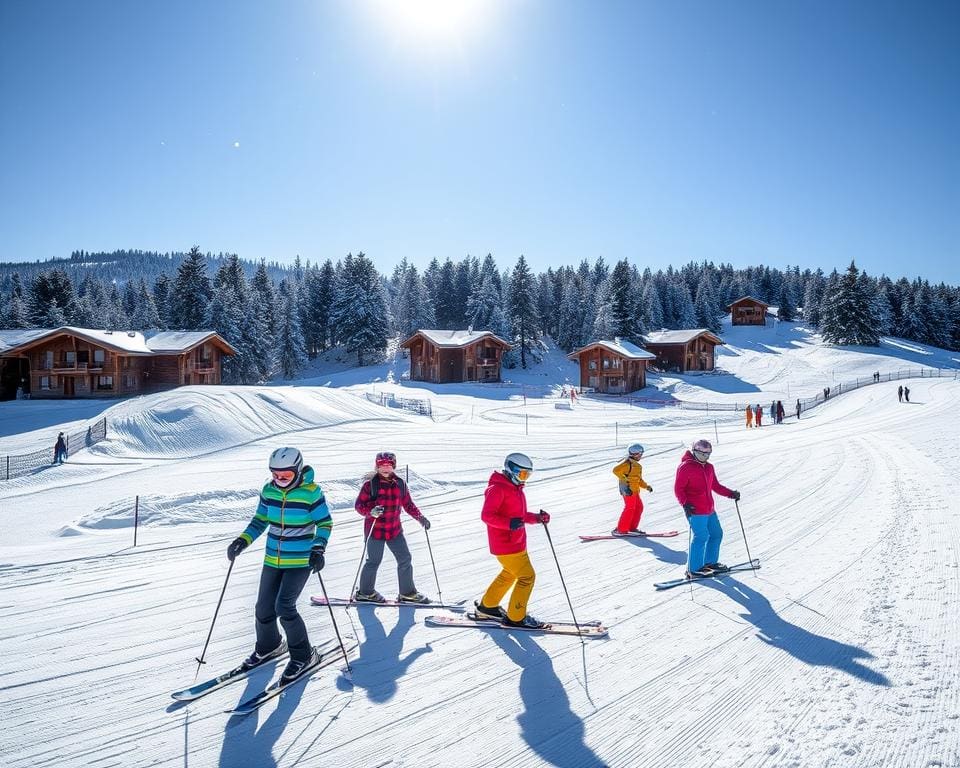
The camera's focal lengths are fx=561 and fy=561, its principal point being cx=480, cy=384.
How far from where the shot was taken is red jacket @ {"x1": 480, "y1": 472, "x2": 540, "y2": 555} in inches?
224

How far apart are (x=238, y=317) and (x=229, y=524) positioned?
50007 mm

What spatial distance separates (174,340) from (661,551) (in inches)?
1700

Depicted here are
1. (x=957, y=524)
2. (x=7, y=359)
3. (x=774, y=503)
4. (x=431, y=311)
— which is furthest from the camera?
(x=431, y=311)

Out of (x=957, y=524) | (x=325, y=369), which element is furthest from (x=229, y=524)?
(x=325, y=369)

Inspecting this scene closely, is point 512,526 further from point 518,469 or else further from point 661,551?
point 661,551

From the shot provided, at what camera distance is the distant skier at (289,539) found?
4898mm

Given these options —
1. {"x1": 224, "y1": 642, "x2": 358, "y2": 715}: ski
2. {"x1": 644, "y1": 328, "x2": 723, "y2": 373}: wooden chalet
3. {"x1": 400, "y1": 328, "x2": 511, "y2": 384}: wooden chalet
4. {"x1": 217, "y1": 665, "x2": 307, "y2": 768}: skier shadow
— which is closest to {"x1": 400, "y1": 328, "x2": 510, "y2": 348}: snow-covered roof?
{"x1": 400, "y1": 328, "x2": 511, "y2": 384}: wooden chalet

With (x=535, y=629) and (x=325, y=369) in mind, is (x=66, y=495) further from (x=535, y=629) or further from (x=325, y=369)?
(x=325, y=369)

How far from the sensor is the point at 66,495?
1595 centimetres

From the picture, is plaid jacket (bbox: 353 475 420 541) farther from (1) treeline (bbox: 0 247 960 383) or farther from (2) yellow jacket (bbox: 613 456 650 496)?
(1) treeline (bbox: 0 247 960 383)

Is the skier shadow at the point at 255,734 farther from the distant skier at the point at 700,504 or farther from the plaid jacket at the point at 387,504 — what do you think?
the distant skier at the point at 700,504

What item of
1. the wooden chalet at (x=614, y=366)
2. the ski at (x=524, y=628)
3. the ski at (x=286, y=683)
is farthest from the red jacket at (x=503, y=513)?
the wooden chalet at (x=614, y=366)

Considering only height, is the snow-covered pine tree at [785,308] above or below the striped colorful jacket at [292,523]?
above

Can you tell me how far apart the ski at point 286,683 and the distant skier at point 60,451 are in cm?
1992
